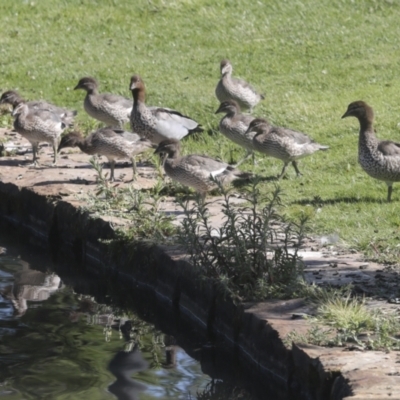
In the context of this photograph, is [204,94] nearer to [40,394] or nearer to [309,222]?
[309,222]

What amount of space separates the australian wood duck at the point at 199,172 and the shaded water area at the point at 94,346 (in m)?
1.51

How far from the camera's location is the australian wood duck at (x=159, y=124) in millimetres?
13969

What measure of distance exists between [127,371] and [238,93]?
8581 millimetres

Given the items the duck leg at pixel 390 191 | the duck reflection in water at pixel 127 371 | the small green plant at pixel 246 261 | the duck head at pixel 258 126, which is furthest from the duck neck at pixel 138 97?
the duck reflection in water at pixel 127 371

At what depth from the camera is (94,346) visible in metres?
8.87

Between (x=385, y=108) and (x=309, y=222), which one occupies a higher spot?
(x=385, y=108)

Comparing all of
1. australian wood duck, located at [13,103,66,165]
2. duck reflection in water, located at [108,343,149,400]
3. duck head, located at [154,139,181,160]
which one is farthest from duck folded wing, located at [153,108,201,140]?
duck reflection in water, located at [108,343,149,400]

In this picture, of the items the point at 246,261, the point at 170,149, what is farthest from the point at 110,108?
the point at 246,261

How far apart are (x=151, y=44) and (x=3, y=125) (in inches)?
208

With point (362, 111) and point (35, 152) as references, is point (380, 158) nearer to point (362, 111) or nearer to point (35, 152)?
point (362, 111)

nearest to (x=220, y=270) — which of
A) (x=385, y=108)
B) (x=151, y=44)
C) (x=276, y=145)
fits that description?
(x=276, y=145)

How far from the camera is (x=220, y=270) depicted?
873 centimetres

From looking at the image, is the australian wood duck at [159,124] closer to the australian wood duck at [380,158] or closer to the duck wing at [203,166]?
the duck wing at [203,166]

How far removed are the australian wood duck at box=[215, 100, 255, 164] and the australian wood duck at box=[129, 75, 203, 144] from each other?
486 millimetres
